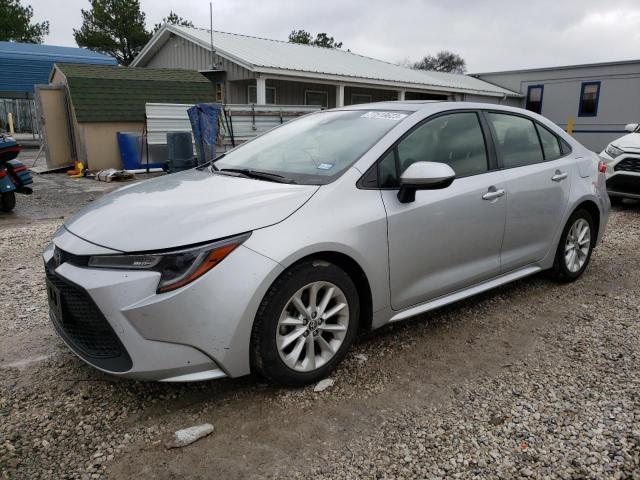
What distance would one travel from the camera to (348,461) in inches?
89.8

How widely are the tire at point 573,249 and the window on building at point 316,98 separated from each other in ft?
52.7

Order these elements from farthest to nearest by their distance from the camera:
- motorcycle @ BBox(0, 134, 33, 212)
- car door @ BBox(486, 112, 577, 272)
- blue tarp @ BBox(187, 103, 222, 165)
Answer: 1. blue tarp @ BBox(187, 103, 222, 165)
2. motorcycle @ BBox(0, 134, 33, 212)
3. car door @ BBox(486, 112, 577, 272)

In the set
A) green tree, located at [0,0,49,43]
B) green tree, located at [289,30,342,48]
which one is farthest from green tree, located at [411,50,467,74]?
green tree, located at [0,0,49,43]

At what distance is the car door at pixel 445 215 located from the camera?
308cm

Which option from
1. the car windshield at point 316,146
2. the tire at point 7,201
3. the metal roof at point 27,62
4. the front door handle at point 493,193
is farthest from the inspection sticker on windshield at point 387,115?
the metal roof at point 27,62

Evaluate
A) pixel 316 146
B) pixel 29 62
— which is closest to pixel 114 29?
pixel 29 62

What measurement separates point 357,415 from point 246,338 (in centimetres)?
70

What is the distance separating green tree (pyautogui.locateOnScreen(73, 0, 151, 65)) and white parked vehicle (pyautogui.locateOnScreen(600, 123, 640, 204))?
38.1 metres

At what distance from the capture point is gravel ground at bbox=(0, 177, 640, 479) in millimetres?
2260

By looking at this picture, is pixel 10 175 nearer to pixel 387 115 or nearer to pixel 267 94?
pixel 387 115

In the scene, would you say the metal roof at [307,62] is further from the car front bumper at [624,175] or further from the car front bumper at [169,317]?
the car front bumper at [169,317]

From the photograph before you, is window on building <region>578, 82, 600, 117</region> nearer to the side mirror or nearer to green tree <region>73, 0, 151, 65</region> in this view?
the side mirror

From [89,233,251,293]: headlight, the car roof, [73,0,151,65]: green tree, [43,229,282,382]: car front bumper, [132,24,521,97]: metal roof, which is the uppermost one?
[73,0,151,65]: green tree

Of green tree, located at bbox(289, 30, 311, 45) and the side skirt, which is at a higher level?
green tree, located at bbox(289, 30, 311, 45)
